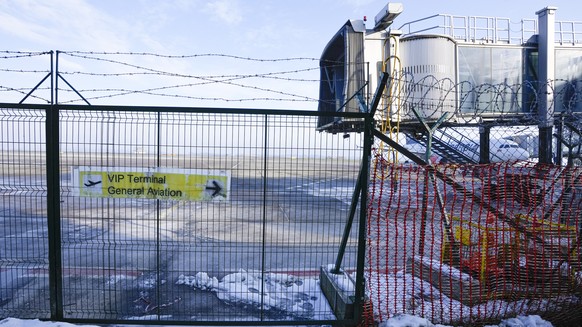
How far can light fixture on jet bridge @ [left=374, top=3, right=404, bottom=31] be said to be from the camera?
11391 millimetres

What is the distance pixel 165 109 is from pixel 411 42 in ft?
37.3

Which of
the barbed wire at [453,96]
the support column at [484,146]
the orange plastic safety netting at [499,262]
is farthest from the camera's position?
the support column at [484,146]

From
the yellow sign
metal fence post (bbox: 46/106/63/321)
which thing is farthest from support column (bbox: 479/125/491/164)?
metal fence post (bbox: 46/106/63/321)

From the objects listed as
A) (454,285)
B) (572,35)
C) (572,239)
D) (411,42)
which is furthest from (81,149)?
(572,35)

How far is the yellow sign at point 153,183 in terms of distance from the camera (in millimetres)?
4188

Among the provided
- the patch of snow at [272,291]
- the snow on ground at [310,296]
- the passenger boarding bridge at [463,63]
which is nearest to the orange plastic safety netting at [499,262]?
the snow on ground at [310,296]

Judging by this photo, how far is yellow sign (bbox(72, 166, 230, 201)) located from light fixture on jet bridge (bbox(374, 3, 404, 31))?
31.5 ft

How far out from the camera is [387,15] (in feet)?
38.4

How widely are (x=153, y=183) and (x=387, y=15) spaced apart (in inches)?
400

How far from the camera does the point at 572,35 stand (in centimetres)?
1466

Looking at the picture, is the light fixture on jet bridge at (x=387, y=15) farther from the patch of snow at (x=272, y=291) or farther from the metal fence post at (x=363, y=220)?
the patch of snow at (x=272, y=291)

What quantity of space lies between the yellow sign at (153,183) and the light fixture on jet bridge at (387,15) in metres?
9.61

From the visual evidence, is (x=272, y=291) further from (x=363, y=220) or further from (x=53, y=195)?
(x=53, y=195)

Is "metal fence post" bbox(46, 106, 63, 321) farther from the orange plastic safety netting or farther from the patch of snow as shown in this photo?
the orange plastic safety netting
